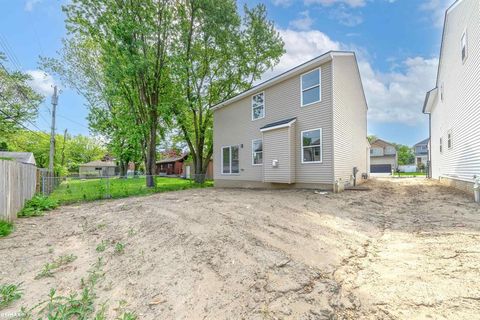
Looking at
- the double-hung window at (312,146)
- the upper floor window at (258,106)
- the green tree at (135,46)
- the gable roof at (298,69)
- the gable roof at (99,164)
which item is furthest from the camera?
the gable roof at (99,164)

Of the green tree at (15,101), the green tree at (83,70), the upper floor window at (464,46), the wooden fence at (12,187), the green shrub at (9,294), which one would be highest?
the green tree at (83,70)

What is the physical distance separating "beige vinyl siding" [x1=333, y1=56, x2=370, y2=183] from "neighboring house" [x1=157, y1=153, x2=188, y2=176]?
24.7 m

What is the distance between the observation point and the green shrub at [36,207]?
266 inches

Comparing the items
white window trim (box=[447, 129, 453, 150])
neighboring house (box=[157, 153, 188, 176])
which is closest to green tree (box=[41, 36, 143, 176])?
neighboring house (box=[157, 153, 188, 176])

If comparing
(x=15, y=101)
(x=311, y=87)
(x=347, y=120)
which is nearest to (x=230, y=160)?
(x=311, y=87)

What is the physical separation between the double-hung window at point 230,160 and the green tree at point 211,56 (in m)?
3.01

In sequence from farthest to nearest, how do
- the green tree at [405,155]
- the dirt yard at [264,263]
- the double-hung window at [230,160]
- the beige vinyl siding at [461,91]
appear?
the green tree at [405,155], the double-hung window at [230,160], the beige vinyl siding at [461,91], the dirt yard at [264,263]

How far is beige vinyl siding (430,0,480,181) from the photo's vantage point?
7.03 meters

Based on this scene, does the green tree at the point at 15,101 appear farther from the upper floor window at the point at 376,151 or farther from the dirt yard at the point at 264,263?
the upper floor window at the point at 376,151

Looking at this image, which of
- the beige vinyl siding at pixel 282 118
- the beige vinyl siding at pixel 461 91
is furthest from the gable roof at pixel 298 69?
the beige vinyl siding at pixel 461 91

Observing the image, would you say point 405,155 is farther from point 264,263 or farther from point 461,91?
point 264,263

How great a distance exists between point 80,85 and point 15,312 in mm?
23278

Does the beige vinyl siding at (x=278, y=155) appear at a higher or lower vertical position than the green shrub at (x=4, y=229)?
higher

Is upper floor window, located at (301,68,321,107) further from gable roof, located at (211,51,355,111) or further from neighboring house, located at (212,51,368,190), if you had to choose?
gable roof, located at (211,51,355,111)
